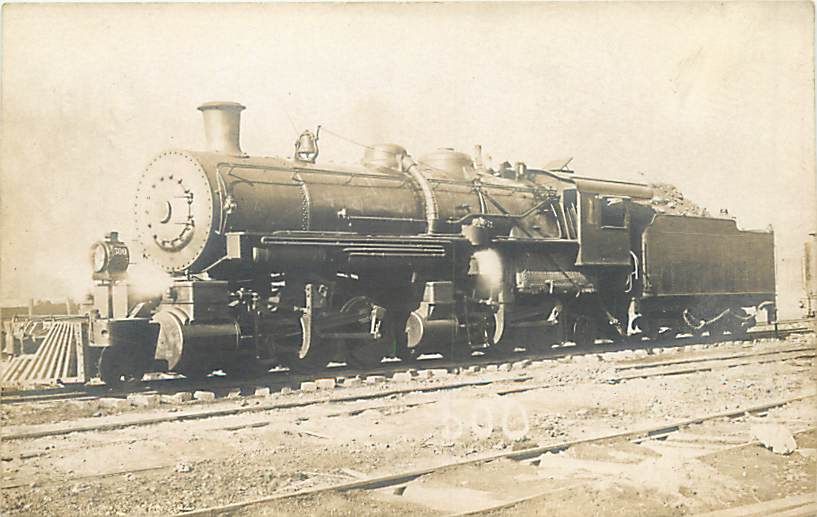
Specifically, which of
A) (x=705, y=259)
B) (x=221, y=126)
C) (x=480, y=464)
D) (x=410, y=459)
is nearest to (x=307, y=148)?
(x=221, y=126)

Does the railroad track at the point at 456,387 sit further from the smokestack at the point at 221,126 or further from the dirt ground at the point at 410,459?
the smokestack at the point at 221,126

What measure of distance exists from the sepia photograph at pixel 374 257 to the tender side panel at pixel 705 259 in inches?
56.5

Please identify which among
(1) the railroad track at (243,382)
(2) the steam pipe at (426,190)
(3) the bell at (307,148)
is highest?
(3) the bell at (307,148)

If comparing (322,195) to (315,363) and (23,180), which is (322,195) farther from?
(23,180)

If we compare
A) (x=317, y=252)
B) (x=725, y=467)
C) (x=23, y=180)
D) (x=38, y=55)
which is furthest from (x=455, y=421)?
(x=38, y=55)

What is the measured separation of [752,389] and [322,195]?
19.6ft

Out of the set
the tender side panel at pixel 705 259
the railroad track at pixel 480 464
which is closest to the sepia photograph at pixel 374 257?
the railroad track at pixel 480 464

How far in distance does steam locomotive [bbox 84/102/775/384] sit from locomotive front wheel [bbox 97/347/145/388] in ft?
0.05

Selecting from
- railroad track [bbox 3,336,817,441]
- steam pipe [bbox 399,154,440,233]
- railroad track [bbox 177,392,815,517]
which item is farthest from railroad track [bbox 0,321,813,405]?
railroad track [bbox 177,392,815,517]

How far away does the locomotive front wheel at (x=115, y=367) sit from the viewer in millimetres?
9430

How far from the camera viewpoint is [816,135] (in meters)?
8.63

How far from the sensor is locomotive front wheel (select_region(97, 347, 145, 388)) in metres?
9.43

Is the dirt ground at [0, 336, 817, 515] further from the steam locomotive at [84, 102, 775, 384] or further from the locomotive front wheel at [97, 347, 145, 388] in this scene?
the steam locomotive at [84, 102, 775, 384]

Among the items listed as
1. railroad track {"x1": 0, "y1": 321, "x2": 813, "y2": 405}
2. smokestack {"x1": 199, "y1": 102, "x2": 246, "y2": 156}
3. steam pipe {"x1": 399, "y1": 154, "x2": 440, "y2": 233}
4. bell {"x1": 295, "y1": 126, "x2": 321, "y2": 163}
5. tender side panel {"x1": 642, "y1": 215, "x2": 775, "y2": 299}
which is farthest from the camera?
tender side panel {"x1": 642, "y1": 215, "x2": 775, "y2": 299}
